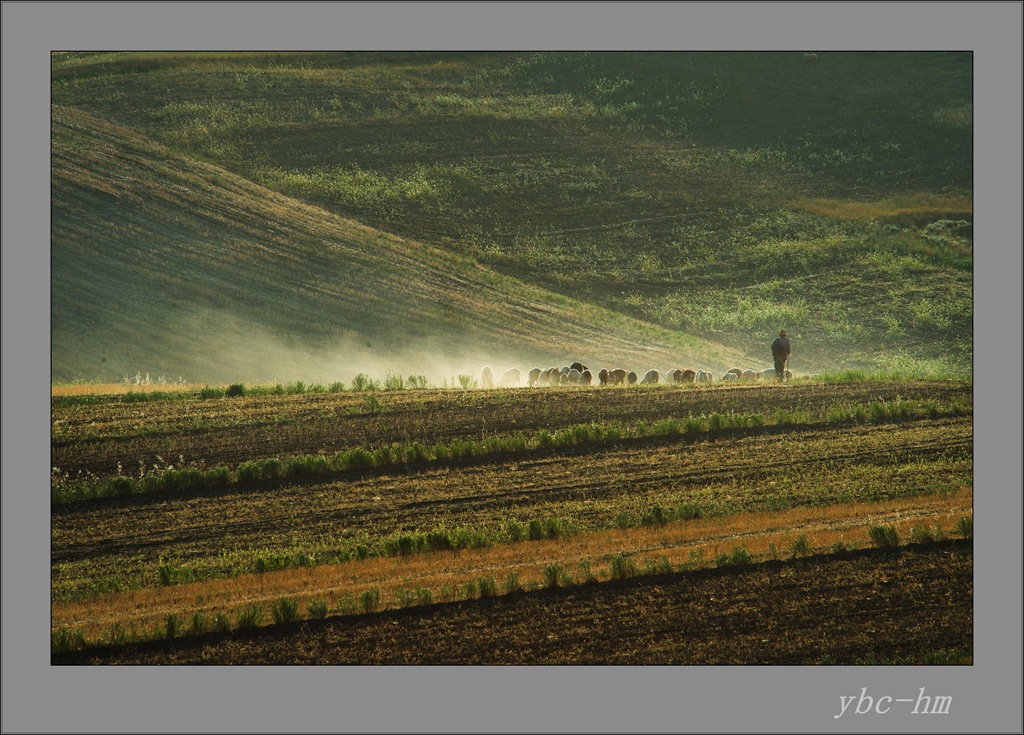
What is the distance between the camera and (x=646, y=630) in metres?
8.34

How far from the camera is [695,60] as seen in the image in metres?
10.8

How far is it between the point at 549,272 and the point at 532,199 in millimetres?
872

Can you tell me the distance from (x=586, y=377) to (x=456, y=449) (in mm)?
2320

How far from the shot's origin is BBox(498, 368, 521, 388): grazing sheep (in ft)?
39.6

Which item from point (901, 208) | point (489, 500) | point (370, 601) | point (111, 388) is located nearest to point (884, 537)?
point (489, 500)

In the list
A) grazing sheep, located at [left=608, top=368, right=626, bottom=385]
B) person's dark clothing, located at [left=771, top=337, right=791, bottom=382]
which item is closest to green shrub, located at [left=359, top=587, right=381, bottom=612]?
grazing sheep, located at [left=608, top=368, right=626, bottom=385]

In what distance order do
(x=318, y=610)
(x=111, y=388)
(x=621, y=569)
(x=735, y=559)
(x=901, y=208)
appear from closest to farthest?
(x=318, y=610)
(x=621, y=569)
(x=735, y=559)
(x=111, y=388)
(x=901, y=208)

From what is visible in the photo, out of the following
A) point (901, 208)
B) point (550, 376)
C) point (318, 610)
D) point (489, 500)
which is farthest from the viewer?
point (550, 376)

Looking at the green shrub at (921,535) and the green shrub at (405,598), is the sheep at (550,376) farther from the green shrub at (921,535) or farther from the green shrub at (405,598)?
the green shrub at (921,535)

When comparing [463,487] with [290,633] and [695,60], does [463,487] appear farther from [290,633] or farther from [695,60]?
[695,60]

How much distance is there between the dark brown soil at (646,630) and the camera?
27.1ft

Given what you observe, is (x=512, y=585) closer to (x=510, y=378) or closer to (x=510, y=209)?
(x=510, y=378)

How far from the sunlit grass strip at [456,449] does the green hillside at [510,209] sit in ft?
1.71

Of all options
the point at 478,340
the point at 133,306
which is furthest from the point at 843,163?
the point at 133,306
